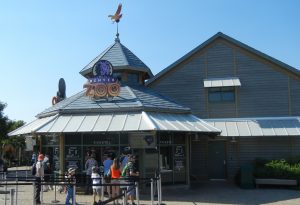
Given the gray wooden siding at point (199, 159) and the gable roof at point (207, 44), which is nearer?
the gable roof at point (207, 44)

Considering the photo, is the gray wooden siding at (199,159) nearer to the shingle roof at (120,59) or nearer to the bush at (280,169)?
the bush at (280,169)

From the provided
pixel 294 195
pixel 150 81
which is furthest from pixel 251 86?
pixel 294 195

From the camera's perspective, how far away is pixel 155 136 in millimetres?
18453

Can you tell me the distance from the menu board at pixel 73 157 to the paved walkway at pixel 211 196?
159 cm

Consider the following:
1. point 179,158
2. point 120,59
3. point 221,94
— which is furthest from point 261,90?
point 120,59

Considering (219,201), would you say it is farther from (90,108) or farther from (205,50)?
(205,50)

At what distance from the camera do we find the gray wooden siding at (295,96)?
22.7 metres

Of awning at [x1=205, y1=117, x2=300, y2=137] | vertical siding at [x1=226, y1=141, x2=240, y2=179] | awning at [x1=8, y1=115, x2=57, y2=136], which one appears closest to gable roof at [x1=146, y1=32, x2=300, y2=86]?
awning at [x1=205, y1=117, x2=300, y2=137]

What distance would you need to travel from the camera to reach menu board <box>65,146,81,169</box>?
19.3 metres


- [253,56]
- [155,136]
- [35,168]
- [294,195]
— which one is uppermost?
[253,56]

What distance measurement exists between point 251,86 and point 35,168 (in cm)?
1318

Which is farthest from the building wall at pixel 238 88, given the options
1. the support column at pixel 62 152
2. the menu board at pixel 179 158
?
the support column at pixel 62 152

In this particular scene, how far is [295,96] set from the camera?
22.8m

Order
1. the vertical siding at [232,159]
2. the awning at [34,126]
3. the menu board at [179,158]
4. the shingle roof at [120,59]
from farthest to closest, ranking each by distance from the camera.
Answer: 1. the vertical siding at [232,159]
2. the shingle roof at [120,59]
3. the menu board at [179,158]
4. the awning at [34,126]
